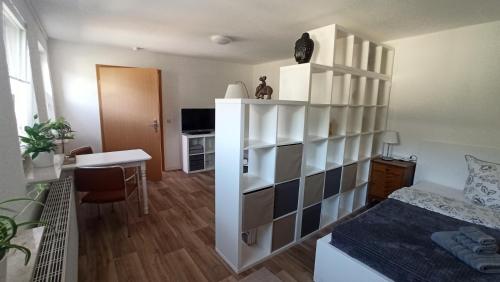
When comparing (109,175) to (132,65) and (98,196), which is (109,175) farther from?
(132,65)

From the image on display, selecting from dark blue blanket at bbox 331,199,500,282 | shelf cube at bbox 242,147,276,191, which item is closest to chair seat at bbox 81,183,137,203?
shelf cube at bbox 242,147,276,191

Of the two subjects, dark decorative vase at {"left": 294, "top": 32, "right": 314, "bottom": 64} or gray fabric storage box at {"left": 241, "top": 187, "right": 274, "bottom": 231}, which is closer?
gray fabric storage box at {"left": 241, "top": 187, "right": 274, "bottom": 231}

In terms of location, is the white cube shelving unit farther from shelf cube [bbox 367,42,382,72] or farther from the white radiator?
the white radiator

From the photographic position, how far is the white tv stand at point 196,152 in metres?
4.64

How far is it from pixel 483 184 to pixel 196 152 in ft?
13.9

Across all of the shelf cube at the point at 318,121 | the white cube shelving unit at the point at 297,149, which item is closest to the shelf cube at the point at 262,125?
the white cube shelving unit at the point at 297,149

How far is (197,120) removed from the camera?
15.9 ft

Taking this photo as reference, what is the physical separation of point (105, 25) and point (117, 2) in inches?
33.4

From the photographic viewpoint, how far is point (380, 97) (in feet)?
10.9

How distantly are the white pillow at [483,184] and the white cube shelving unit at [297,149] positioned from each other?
108cm

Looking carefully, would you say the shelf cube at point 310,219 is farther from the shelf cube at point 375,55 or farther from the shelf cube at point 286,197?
the shelf cube at point 375,55

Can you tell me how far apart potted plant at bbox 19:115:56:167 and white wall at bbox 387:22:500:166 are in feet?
13.4

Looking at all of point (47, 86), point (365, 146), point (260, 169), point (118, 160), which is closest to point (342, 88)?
point (365, 146)

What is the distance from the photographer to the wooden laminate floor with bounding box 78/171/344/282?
1988 millimetres
